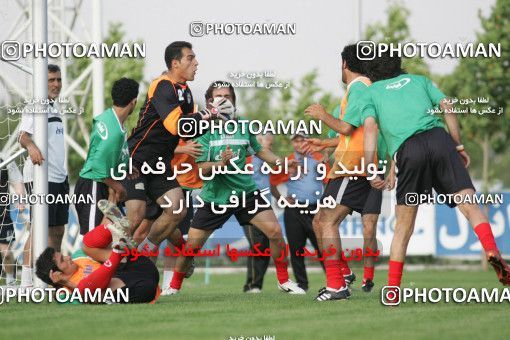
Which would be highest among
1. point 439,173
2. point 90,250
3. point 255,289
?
point 439,173

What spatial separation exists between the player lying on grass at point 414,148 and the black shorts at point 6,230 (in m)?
5.02

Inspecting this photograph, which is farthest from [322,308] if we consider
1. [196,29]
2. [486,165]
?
[486,165]

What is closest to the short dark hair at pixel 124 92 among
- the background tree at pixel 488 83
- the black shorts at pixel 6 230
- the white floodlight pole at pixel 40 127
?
the white floodlight pole at pixel 40 127

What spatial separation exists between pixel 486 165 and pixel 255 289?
37.5 ft

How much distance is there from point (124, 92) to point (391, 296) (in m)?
3.50

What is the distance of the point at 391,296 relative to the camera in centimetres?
957

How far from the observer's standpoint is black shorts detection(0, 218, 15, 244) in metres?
12.8

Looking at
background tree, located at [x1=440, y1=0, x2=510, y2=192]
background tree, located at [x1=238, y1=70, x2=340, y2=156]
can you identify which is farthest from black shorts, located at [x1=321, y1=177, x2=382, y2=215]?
background tree, located at [x1=440, y1=0, x2=510, y2=192]

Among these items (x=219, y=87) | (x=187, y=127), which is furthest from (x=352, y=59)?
(x=187, y=127)

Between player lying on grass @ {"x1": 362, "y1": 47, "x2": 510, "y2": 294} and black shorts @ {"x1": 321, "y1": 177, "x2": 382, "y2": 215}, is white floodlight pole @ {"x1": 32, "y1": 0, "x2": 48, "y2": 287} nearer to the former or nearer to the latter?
black shorts @ {"x1": 321, "y1": 177, "x2": 382, "y2": 215}

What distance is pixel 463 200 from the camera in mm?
9312

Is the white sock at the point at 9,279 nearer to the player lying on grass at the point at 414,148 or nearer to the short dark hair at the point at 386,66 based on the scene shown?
the player lying on grass at the point at 414,148

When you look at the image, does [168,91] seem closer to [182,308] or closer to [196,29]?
[196,29]

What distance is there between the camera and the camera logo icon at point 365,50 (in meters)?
10.5
